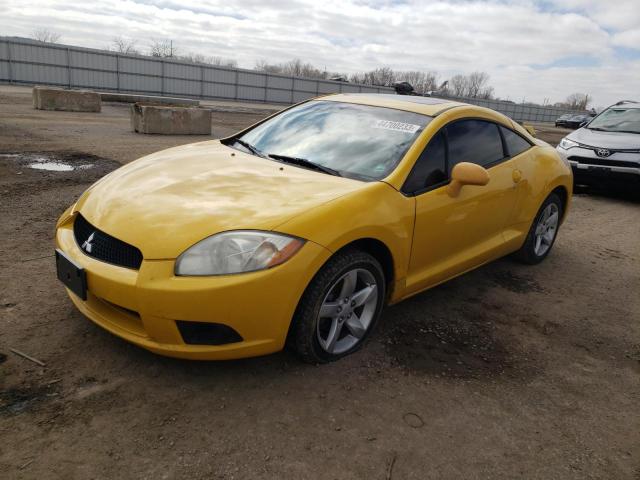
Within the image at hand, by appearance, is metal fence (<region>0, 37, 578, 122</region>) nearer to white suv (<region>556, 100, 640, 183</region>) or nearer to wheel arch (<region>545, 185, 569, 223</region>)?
white suv (<region>556, 100, 640, 183</region>)

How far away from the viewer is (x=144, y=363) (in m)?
2.76

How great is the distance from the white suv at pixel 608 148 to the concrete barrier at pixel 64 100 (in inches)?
565

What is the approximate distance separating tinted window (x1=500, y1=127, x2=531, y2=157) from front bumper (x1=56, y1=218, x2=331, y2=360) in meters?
2.45

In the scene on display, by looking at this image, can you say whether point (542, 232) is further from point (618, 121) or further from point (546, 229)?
point (618, 121)

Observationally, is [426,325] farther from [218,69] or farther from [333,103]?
[218,69]

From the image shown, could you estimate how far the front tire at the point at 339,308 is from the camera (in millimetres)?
2680

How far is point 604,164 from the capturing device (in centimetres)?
861

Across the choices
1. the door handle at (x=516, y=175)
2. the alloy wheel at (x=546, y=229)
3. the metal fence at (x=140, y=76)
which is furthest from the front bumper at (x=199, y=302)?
the metal fence at (x=140, y=76)

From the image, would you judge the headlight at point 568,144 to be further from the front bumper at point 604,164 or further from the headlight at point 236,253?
the headlight at point 236,253

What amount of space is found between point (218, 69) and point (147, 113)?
2422cm

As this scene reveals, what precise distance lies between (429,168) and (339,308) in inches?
46.1

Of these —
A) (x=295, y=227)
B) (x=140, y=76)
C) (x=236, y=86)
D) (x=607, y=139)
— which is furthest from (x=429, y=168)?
(x=236, y=86)

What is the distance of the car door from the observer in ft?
10.8

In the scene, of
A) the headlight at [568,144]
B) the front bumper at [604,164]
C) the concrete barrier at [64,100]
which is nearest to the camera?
the front bumper at [604,164]
